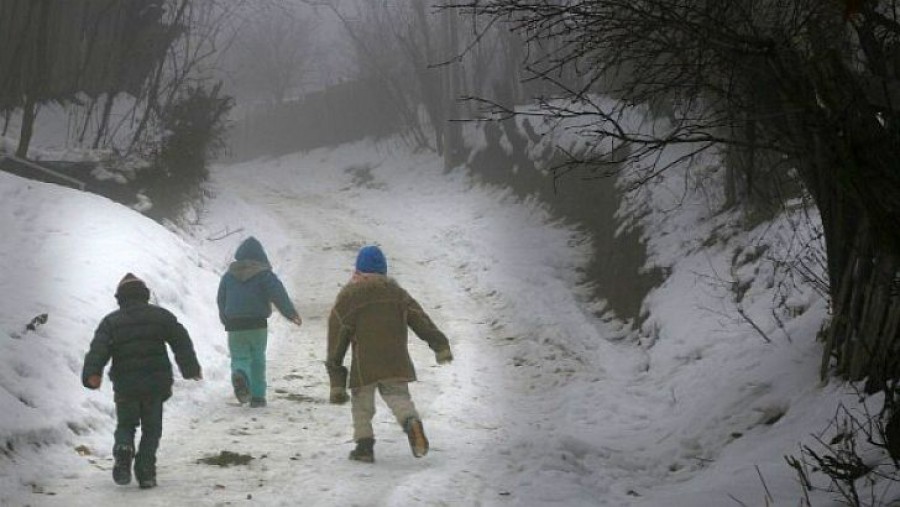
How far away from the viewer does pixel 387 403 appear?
7.10 metres

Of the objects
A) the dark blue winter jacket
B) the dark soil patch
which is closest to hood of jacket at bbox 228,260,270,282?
the dark blue winter jacket

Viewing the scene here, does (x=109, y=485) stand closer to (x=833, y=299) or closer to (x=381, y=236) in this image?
(x=833, y=299)

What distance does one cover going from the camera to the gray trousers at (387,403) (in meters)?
7.01

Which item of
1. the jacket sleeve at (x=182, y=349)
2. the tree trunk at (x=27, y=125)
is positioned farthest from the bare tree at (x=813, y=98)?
the tree trunk at (x=27, y=125)

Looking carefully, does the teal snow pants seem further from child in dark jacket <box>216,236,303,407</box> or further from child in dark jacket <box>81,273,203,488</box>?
child in dark jacket <box>81,273,203,488</box>

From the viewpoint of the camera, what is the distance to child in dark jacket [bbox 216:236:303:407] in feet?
29.7

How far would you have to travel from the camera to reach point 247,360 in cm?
923

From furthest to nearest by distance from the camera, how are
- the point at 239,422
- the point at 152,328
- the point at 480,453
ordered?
the point at 239,422, the point at 480,453, the point at 152,328

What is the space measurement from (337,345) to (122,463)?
1875mm

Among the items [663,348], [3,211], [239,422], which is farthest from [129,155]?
[663,348]

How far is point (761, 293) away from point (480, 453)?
4.19 metres

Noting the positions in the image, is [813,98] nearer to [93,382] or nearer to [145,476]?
[145,476]

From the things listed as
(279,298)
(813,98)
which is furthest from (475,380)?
(813,98)

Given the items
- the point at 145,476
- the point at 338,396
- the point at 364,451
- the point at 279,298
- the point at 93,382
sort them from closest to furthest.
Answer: the point at 145,476, the point at 93,382, the point at 364,451, the point at 338,396, the point at 279,298
